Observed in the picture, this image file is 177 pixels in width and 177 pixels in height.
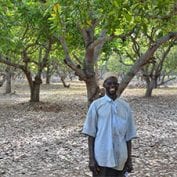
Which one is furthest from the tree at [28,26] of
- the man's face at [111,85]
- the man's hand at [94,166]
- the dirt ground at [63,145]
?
the man's hand at [94,166]

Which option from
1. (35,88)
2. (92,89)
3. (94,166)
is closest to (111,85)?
(94,166)

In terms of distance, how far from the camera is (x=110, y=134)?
15.3 feet

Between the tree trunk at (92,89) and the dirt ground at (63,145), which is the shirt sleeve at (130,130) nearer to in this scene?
the dirt ground at (63,145)

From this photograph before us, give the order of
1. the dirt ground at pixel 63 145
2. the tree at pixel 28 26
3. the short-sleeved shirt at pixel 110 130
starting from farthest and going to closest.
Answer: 1. the tree at pixel 28 26
2. the dirt ground at pixel 63 145
3. the short-sleeved shirt at pixel 110 130

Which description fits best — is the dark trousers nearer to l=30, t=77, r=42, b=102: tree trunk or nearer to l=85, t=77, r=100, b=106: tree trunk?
l=85, t=77, r=100, b=106: tree trunk

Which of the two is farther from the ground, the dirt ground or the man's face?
the man's face

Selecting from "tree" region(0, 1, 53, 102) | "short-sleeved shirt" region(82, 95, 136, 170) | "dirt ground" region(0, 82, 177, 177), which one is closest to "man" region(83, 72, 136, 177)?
"short-sleeved shirt" region(82, 95, 136, 170)

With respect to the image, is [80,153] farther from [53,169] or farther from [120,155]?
[120,155]

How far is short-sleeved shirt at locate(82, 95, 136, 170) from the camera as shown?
4.69 meters

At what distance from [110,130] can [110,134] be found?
43mm

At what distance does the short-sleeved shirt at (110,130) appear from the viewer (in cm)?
469

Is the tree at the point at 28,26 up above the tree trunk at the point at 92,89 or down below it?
above

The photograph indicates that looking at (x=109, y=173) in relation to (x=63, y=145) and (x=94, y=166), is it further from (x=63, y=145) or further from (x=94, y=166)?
(x=63, y=145)

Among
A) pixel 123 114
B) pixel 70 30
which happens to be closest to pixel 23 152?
pixel 70 30
